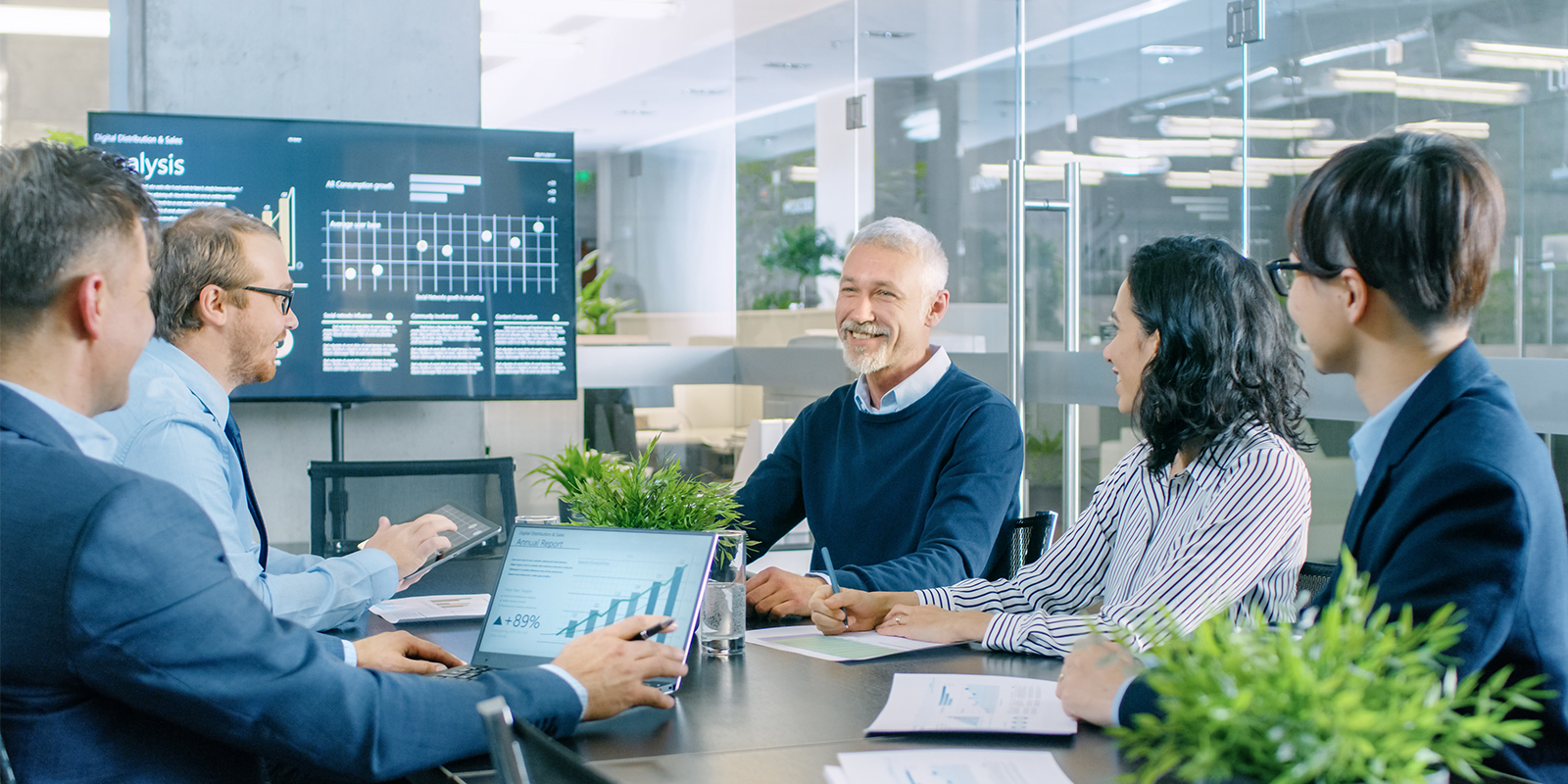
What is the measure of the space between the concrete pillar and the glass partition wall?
1.34m

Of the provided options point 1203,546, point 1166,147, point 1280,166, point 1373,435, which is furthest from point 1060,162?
point 1373,435

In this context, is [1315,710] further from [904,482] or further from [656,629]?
[904,482]

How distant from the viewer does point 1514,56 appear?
2.71 meters

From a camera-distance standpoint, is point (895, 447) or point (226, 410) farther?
point (895, 447)

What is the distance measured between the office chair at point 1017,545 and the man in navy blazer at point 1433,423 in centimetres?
119

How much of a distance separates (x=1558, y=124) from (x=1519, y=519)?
6.23 feet

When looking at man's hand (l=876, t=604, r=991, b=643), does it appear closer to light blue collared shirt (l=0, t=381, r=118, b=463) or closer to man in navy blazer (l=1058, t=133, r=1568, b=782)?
man in navy blazer (l=1058, t=133, r=1568, b=782)

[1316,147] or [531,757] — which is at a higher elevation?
[1316,147]

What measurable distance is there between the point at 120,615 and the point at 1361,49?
301cm

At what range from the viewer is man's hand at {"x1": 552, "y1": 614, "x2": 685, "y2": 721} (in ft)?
4.72

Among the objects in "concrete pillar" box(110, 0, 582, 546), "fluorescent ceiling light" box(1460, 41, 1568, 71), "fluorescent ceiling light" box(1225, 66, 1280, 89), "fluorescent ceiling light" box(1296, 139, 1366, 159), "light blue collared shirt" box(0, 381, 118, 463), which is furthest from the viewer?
"concrete pillar" box(110, 0, 582, 546)

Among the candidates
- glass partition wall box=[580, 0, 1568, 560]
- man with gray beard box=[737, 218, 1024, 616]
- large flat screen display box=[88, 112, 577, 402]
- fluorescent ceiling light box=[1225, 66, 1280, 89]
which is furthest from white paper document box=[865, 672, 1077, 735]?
large flat screen display box=[88, 112, 577, 402]

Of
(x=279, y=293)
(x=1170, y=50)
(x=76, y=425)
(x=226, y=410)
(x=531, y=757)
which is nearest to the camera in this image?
(x=531, y=757)

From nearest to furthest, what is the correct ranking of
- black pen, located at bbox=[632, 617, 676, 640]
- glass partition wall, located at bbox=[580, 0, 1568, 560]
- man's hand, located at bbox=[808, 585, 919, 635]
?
1. black pen, located at bbox=[632, 617, 676, 640]
2. man's hand, located at bbox=[808, 585, 919, 635]
3. glass partition wall, located at bbox=[580, 0, 1568, 560]
